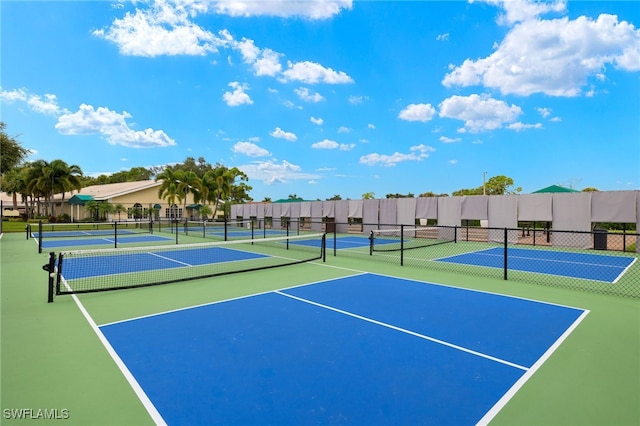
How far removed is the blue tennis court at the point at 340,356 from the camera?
335 centimetres

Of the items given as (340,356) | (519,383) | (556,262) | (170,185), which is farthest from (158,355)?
(170,185)

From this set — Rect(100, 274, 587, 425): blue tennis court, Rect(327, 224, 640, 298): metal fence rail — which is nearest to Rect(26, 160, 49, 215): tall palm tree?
Rect(327, 224, 640, 298): metal fence rail

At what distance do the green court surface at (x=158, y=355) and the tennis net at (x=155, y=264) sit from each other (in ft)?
2.41

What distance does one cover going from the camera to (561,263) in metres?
12.3

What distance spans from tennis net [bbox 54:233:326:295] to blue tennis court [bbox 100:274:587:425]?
A: 300 cm

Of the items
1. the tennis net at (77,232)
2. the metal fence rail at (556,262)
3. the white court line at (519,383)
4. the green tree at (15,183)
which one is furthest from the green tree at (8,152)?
the white court line at (519,383)

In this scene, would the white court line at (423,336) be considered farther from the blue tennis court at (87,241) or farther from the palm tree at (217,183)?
the palm tree at (217,183)

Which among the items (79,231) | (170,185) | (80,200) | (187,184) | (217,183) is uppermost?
(217,183)

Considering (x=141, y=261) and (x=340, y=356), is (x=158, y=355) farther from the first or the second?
(x=141, y=261)

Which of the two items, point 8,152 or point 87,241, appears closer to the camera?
point 87,241

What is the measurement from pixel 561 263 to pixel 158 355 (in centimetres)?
1295

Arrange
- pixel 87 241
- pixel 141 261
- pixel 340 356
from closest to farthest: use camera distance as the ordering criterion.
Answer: pixel 340 356 < pixel 141 261 < pixel 87 241

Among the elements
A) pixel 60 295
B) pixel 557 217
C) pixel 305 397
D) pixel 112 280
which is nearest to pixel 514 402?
pixel 305 397

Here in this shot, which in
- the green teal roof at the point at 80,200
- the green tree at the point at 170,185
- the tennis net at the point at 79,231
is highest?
the green tree at the point at 170,185
